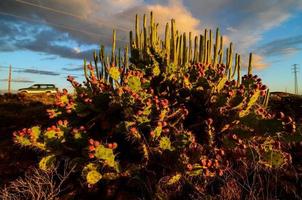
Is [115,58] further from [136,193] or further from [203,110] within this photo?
[136,193]

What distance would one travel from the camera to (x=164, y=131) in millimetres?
4984

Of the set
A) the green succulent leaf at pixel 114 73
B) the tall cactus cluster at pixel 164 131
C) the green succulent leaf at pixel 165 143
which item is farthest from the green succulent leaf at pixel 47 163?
the green succulent leaf at pixel 165 143

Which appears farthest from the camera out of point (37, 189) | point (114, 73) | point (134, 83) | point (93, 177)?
point (114, 73)

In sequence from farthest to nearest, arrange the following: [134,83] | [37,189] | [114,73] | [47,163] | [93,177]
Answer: [114,73] < [134,83] < [47,163] < [37,189] < [93,177]

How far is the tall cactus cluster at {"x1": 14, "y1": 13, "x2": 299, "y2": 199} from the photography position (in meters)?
4.77

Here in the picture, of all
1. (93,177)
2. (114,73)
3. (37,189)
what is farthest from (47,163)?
(114,73)

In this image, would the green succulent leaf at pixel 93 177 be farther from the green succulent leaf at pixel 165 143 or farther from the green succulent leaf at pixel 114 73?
the green succulent leaf at pixel 114 73

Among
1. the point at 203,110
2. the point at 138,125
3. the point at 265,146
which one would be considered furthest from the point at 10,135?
the point at 265,146

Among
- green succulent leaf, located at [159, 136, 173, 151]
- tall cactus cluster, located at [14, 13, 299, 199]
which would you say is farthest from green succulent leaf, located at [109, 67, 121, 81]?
green succulent leaf, located at [159, 136, 173, 151]

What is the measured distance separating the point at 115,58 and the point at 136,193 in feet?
23.0

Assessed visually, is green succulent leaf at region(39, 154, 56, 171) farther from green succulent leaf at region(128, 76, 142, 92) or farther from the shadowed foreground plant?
green succulent leaf at region(128, 76, 142, 92)

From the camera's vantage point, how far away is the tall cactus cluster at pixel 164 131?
4770 millimetres

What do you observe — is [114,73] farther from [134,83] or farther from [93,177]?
[93,177]

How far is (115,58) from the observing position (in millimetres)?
11297
